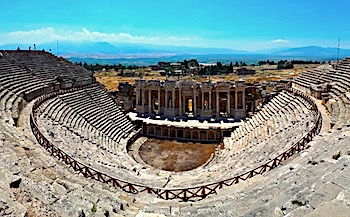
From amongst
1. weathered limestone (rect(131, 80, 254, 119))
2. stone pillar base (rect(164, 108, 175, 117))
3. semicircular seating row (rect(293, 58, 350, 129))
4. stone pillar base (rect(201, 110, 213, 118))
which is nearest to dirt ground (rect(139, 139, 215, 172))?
stone pillar base (rect(164, 108, 175, 117))

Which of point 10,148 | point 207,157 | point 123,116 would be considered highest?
point 10,148

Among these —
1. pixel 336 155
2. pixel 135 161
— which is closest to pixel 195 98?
pixel 135 161

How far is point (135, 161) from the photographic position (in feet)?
93.6

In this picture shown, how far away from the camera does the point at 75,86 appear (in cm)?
4044

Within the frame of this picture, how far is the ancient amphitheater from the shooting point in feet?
30.3

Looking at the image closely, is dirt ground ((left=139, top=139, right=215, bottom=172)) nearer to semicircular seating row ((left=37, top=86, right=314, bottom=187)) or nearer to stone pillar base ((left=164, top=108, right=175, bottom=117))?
semicircular seating row ((left=37, top=86, right=314, bottom=187))

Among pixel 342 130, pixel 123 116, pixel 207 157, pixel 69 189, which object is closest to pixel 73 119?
pixel 123 116

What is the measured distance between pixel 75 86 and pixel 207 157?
762 inches

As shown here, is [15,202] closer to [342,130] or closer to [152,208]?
[152,208]

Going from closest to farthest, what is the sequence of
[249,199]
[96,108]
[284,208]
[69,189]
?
[284,208]
[249,199]
[69,189]
[96,108]

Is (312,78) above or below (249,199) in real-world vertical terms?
above

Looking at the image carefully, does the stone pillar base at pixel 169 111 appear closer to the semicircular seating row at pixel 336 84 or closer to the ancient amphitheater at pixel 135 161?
the ancient amphitheater at pixel 135 161

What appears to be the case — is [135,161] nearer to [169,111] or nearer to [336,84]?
[169,111]

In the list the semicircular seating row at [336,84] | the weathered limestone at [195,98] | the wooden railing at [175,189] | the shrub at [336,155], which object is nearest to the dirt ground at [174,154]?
the weathered limestone at [195,98]
